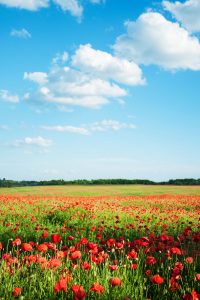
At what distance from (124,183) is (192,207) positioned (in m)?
Answer: 56.3

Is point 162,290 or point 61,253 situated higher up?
point 61,253

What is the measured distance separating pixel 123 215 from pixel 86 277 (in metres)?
9.30

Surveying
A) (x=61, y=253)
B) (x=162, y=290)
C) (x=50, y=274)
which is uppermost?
(x=61, y=253)

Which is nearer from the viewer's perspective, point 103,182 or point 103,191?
point 103,191

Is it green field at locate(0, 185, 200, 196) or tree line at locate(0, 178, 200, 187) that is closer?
green field at locate(0, 185, 200, 196)

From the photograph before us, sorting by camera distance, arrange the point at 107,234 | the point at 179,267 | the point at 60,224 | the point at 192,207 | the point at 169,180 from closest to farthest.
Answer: the point at 179,267
the point at 107,234
the point at 60,224
the point at 192,207
the point at 169,180

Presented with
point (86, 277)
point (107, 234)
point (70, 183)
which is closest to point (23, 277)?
point (86, 277)

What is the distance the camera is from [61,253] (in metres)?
4.70

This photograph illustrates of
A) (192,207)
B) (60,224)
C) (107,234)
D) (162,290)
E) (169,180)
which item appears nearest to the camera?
(162,290)

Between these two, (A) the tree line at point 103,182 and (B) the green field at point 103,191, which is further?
(A) the tree line at point 103,182

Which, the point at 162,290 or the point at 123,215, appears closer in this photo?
the point at 162,290

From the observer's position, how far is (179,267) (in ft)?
14.7

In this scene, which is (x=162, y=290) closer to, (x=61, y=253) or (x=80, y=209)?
(x=61, y=253)

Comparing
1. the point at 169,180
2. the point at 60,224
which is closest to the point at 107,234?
the point at 60,224
